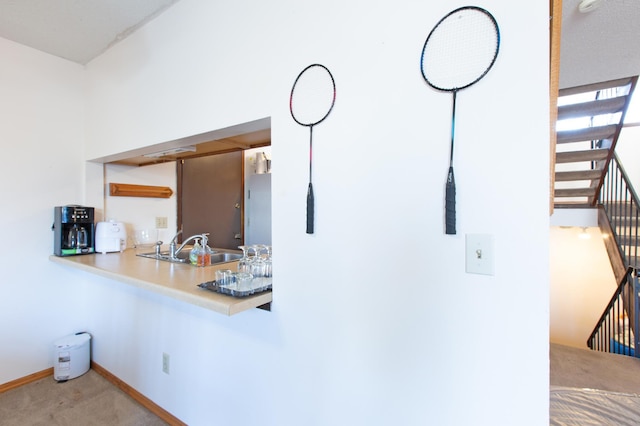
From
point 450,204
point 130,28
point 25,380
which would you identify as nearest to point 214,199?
point 130,28

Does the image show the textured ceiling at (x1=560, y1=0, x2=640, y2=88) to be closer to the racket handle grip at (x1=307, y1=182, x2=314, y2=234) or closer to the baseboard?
the racket handle grip at (x1=307, y1=182, x2=314, y2=234)

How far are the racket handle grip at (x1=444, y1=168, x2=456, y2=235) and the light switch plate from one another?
5 centimetres

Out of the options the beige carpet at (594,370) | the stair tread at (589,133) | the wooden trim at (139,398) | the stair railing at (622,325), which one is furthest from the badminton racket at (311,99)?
the stair tread at (589,133)

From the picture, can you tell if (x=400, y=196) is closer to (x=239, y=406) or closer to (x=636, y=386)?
(x=239, y=406)

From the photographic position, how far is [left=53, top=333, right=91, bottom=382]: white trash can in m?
2.19

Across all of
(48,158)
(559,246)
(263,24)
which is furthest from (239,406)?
(559,246)

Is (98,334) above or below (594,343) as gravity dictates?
above

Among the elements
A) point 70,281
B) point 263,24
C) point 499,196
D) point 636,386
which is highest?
point 263,24

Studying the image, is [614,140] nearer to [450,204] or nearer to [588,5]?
[588,5]

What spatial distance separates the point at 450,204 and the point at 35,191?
2.93 metres

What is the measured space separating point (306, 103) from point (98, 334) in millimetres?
2597

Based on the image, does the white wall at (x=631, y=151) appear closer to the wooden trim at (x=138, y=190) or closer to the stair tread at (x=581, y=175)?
A: the stair tread at (x=581, y=175)

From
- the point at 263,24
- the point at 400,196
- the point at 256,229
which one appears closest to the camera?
the point at 400,196

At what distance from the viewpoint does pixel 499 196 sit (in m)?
0.78
